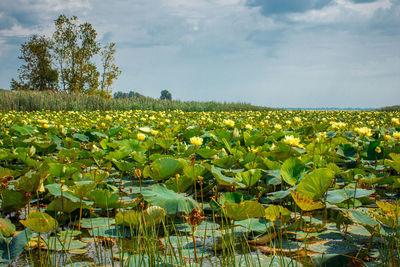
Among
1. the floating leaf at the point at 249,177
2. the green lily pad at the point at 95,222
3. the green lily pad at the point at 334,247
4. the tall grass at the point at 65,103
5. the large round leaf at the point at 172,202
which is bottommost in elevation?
the green lily pad at the point at 95,222

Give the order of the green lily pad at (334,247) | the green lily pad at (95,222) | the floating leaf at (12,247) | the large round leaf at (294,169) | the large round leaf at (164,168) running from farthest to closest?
the large round leaf at (164,168)
the large round leaf at (294,169)
the green lily pad at (95,222)
the green lily pad at (334,247)
the floating leaf at (12,247)

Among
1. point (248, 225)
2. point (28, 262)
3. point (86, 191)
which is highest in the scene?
point (86, 191)

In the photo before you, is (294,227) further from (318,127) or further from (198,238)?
(318,127)

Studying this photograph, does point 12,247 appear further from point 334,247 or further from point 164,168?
point 334,247

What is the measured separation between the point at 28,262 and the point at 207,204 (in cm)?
88

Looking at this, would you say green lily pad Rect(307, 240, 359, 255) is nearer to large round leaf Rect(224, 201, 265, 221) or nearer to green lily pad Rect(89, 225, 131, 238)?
large round leaf Rect(224, 201, 265, 221)

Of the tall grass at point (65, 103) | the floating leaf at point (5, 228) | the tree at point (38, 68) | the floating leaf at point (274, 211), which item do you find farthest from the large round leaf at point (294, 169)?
the tree at point (38, 68)

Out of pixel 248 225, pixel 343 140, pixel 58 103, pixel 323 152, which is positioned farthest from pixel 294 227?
pixel 58 103

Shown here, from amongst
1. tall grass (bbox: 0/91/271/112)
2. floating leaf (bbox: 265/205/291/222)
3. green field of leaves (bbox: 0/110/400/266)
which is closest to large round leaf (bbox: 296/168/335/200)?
green field of leaves (bbox: 0/110/400/266)

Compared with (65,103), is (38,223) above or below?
below

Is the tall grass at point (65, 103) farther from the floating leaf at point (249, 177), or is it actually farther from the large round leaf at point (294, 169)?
the large round leaf at point (294, 169)

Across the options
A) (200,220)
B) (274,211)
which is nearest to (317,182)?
(274,211)

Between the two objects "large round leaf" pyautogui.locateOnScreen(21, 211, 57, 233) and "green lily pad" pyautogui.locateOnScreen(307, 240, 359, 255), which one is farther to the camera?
"green lily pad" pyautogui.locateOnScreen(307, 240, 359, 255)

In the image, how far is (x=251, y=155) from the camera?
80.4 inches
